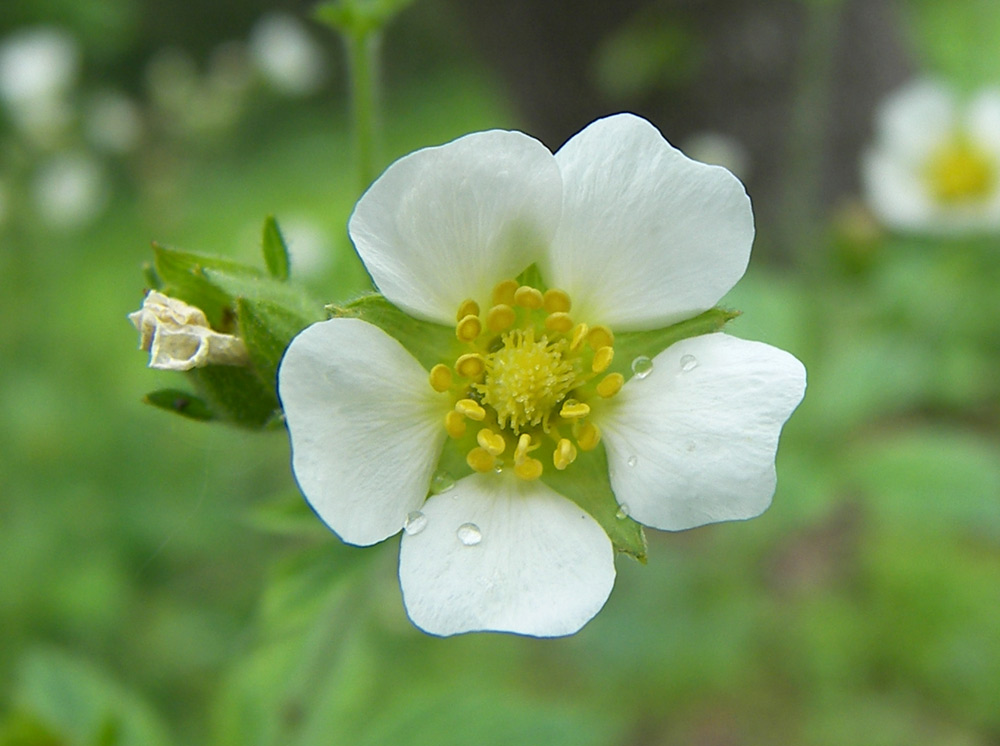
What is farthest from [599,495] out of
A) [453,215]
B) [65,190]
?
[65,190]

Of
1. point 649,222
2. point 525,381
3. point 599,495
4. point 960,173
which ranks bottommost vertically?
point 960,173

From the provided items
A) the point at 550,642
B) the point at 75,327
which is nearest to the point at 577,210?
the point at 550,642

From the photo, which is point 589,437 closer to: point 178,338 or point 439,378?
point 439,378

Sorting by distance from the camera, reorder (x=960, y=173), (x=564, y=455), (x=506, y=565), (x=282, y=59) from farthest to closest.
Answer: (x=282, y=59), (x=960, y=173), (x=564, y=455), (x=506, y=565)

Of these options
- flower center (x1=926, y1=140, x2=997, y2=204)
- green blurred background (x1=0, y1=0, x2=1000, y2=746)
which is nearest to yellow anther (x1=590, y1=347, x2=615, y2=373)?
green blurred background (x1=0, y1=0, x2=1000, y2=746)

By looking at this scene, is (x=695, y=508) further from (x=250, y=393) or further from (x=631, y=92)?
(x=631, y=92)
